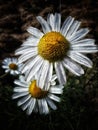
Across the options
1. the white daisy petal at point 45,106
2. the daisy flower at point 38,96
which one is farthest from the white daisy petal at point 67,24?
the white daisy petal at point 45,106

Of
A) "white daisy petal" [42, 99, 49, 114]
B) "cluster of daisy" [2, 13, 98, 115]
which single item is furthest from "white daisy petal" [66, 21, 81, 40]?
"white daisy petal" [42, 99, 49, 114]

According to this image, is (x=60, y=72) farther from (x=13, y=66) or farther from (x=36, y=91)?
(x=13, y=66)

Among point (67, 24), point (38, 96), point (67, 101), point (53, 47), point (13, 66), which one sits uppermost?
point (67, 24)

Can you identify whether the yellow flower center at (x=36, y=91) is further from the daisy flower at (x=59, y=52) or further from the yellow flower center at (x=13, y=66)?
the yellow flower center at (x=13, y=66)

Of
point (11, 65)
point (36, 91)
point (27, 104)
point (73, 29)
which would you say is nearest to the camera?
point (73, 29)

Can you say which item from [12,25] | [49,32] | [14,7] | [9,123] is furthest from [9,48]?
[49,32]

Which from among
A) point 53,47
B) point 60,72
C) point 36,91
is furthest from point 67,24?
point 36,91

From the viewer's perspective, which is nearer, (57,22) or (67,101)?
(57,22)
